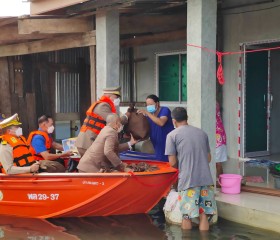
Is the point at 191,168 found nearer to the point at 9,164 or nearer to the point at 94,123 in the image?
the point at 94,123

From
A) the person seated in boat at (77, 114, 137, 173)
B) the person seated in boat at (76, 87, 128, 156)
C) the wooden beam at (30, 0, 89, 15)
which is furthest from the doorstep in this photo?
the wooden beam at (30, 0, 89, 15)

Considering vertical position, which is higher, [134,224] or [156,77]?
[156,77]

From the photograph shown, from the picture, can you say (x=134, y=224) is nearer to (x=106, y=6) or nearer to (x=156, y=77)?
(x=106, y=6)

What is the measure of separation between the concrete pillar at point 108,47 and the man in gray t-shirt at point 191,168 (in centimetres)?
297

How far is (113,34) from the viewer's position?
9.29 meters

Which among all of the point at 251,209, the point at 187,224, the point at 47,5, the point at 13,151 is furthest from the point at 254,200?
the point at 47,5

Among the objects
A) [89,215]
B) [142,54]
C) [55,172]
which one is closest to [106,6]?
[55,172]

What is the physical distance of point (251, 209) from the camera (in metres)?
6.75

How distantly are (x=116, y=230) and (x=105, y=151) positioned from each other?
113 centimetres

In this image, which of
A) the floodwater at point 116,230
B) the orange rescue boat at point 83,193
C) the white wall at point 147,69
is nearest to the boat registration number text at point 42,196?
the orange rescue boat at point 83,193

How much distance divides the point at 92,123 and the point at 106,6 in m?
2.25

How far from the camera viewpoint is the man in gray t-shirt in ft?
21.2

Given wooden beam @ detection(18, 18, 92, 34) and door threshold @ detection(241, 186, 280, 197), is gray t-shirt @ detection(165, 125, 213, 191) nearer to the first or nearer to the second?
door threshold @ detection(241, 186, 280, 197)

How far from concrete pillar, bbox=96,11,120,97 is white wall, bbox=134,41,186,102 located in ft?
11.4
